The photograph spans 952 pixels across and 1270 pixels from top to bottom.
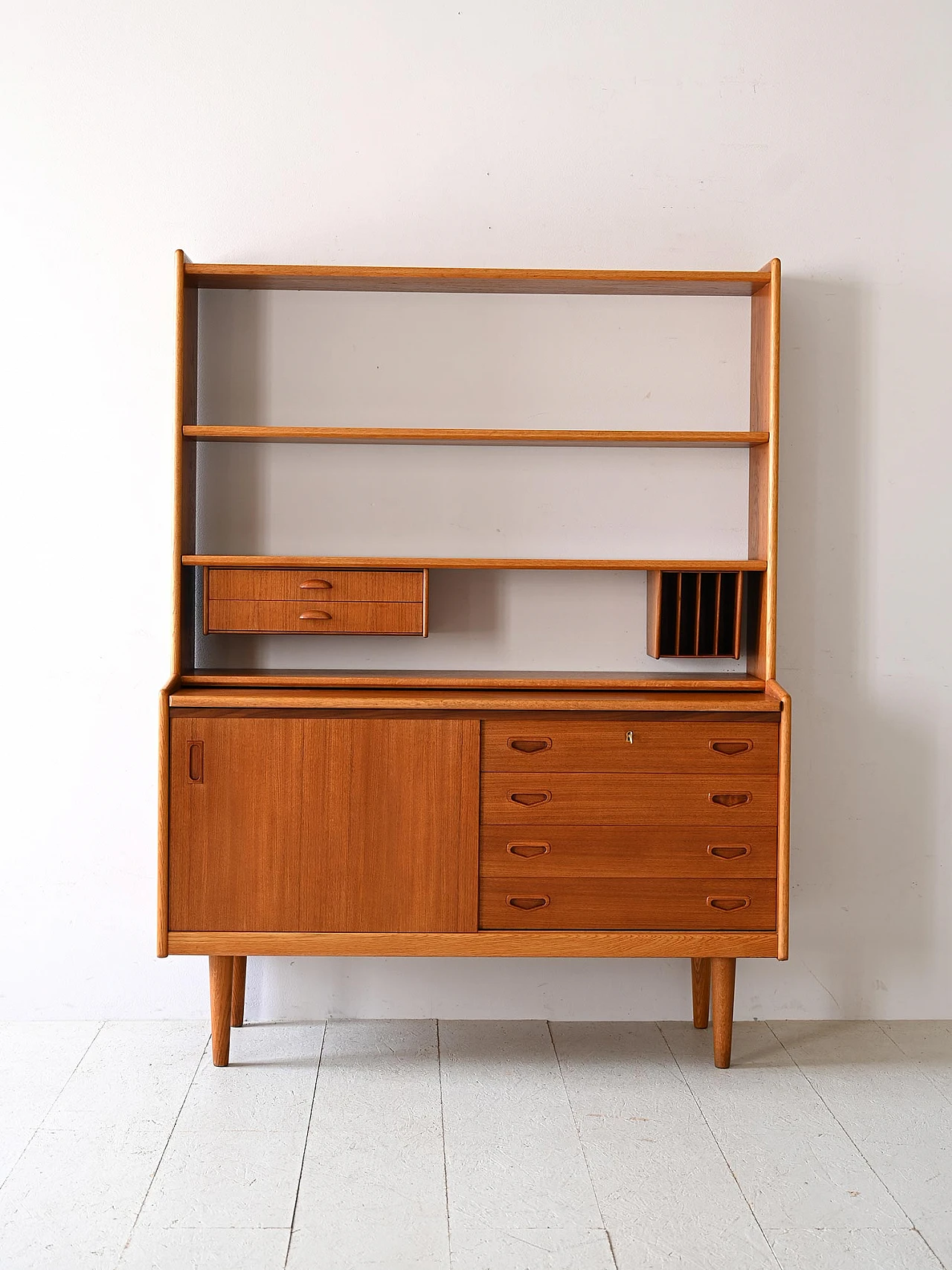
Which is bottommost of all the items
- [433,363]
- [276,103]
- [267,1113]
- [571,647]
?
[267,1113]

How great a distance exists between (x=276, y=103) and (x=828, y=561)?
186cm

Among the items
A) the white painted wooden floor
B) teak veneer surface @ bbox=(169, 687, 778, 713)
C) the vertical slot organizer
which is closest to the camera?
→ the white painted wooden floor

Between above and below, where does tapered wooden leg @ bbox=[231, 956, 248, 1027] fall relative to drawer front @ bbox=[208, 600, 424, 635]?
below

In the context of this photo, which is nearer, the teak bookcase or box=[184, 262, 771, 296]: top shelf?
the teak bookcase

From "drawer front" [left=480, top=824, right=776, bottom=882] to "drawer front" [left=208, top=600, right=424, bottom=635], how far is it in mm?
547

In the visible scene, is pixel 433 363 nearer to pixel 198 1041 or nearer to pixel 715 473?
pixel 715 473

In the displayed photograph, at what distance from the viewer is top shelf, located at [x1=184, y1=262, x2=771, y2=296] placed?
263cm

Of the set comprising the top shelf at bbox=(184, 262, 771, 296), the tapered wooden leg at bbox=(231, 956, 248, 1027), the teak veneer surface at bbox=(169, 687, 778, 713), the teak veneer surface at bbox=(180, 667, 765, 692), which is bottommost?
the tapered wooden leg at bbox=(231, 956, 248, 1027)

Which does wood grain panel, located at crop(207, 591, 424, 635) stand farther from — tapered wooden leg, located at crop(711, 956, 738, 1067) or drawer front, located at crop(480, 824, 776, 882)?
tapered wooden leg, located at crop(711, 956, 738, 1067)

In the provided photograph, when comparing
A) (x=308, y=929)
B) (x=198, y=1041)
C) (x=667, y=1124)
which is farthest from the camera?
(x=198, y=1041)

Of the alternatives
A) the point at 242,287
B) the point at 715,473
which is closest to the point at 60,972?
the point at 242,287

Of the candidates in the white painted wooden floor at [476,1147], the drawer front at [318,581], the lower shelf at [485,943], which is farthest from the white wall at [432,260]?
the lower shelf at [485,943]

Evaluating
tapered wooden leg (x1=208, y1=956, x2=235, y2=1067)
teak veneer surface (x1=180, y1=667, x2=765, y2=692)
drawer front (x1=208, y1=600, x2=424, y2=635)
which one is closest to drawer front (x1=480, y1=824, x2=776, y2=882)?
teak veneer surface (x1=180, y1=667, x2=765, y2=692)

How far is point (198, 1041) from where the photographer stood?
2.77 meters
